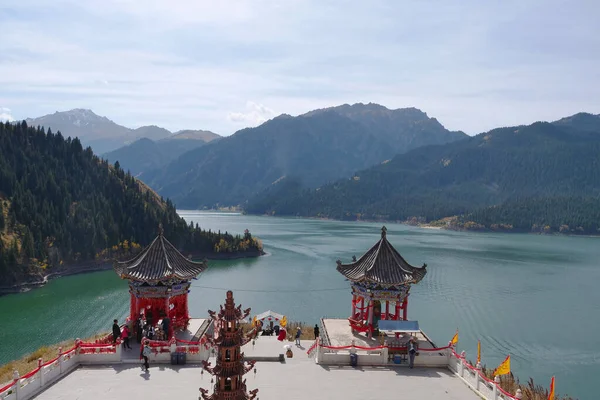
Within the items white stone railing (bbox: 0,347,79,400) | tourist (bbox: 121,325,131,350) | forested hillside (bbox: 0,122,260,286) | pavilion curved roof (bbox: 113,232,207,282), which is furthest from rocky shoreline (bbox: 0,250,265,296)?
white stone railing (bbox: 0,347,79,400)

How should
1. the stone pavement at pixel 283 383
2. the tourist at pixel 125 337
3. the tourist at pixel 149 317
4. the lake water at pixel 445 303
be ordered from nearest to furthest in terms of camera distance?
the stone pavement at pixel 283 383 → the tourist at pixel 125 337 → the tourist at pixel 149 317 → the lake water at pixel 445 303

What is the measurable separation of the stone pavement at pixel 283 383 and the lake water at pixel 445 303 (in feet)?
64.0

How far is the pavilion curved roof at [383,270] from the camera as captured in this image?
28625 mm

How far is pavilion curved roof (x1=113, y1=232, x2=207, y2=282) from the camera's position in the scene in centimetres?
2875

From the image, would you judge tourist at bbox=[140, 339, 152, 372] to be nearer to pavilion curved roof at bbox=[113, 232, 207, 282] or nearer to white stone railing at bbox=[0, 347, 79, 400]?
white stone railing at bbox=[0, 347, 79, 400]

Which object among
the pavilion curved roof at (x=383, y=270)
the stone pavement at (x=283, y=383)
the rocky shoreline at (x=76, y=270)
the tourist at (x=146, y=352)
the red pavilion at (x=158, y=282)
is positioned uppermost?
the pavilion curved roof at (x=383, y=270)

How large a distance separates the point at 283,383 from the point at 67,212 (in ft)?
271

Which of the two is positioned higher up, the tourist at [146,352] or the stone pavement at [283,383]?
the tourist at [146,352]

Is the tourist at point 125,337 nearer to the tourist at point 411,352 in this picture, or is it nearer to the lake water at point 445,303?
the tourist at point 411,352

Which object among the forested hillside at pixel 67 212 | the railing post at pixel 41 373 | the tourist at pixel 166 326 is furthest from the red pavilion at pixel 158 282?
the forested hillside at pixel 67 212

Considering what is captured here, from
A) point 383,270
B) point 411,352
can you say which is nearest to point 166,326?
point 383,270

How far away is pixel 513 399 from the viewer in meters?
18.8

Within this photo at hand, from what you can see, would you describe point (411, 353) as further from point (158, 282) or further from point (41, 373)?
point (41, 373)

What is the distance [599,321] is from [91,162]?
105 metres
